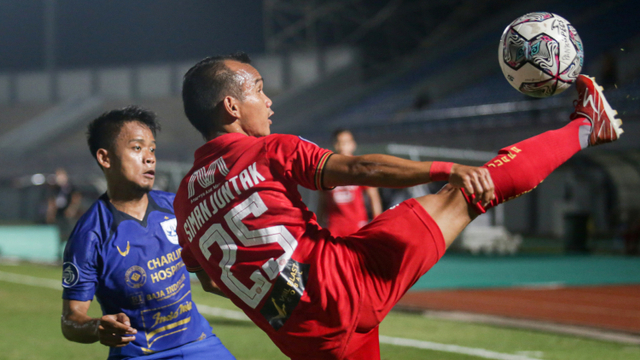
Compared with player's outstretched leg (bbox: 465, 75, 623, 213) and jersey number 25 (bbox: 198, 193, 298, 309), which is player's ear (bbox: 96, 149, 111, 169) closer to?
jersey number 25 (bbox: 198, 193, 298, 309)

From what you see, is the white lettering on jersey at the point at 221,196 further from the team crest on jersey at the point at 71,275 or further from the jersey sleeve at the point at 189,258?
the team crest on jersey at the point at 71,275

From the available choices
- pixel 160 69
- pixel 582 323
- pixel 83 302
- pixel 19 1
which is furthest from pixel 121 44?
pixel 83 302

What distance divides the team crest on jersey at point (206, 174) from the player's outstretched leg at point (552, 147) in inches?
39.6

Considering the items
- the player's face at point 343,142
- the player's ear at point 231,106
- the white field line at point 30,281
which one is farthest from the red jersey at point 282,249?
the white field line at point 30,281

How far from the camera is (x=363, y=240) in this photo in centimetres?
280

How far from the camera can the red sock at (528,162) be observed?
2668mm

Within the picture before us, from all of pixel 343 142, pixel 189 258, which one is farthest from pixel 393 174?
pixel 343 142

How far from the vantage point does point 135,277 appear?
137 inches

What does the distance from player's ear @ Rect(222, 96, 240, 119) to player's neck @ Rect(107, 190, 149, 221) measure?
3.34 ft

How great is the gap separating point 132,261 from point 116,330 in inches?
24.2

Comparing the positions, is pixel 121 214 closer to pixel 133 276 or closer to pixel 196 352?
pixel 133 276

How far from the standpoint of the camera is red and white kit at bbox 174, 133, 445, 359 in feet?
8.87

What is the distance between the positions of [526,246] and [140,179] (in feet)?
56.9

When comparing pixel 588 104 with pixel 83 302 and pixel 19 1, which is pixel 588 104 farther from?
pixel 19 1
